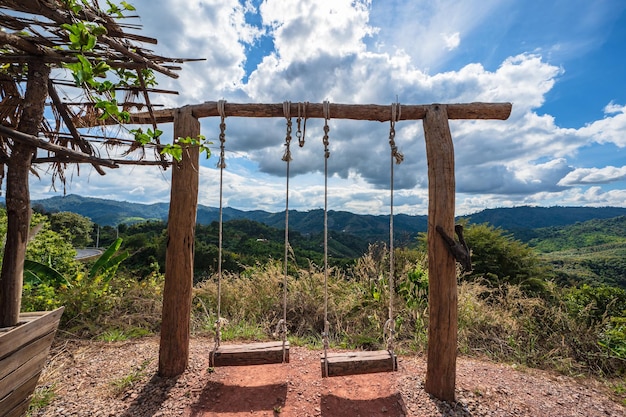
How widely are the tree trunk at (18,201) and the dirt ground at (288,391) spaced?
1106 millimetres

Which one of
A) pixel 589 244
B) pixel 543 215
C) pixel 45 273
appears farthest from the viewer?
pixel 543 215

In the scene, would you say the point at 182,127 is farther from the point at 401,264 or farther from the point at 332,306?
the point at 401,264

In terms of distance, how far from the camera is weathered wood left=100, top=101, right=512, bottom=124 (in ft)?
8.86

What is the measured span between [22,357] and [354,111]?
2.76 metres

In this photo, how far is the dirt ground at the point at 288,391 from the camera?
2.29m

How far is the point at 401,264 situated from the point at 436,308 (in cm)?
350

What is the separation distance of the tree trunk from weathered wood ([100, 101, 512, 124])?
1.08 metres

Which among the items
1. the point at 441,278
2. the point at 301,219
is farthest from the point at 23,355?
the point at 301,219

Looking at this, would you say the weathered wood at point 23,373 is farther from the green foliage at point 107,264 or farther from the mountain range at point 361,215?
the mountain range at point 361,215

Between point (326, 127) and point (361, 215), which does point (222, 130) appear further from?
point (361, 215)

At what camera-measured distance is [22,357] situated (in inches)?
62.6

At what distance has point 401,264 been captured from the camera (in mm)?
5859

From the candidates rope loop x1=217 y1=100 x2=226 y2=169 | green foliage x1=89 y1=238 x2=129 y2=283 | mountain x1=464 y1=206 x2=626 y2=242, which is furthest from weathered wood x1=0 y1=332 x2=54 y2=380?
mountain x1=464 y1=206 x2=626 y2=242

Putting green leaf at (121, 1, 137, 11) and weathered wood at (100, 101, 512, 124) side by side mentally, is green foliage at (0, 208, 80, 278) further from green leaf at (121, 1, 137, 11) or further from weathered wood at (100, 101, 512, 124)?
green leaf at (121, 1, 137, 11)
